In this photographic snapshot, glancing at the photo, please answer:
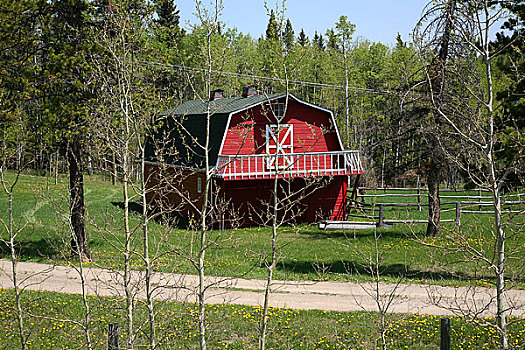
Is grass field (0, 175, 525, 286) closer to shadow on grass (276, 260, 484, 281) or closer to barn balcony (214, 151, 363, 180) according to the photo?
shadow on grass (276, 260, 484, 281)

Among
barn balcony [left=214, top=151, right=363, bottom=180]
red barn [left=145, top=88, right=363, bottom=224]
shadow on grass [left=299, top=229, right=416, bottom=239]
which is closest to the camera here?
shadow on grass [left=299, top=229, right=416, bottom=239]

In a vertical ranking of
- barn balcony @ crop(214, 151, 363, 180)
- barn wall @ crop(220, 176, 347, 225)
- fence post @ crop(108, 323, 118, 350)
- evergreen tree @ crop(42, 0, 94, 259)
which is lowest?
fence post @ crop(108, 323, 118, 350)

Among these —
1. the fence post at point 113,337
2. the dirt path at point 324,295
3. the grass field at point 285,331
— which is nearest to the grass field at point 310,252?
the dirt path at point 324,295

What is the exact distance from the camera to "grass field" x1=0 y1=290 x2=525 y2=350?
11.2 meters

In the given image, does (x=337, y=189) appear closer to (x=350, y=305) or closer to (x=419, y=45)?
(x=350, y=305)

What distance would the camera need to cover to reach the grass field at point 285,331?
36.7 ft

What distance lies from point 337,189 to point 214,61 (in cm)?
2360

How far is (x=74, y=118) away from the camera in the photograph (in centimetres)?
1809

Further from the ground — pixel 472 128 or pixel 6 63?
pixel 6 63

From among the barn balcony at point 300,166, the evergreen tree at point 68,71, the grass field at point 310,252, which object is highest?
the evergreen tree at point 68,71

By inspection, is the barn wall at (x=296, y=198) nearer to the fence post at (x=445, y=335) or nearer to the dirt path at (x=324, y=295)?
the dirt path at (x=324, y=295)

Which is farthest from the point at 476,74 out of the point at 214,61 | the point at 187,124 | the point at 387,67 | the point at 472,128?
the point at 387,67

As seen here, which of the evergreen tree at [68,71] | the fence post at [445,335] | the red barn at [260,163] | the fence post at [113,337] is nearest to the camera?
the fence post at [113,337]

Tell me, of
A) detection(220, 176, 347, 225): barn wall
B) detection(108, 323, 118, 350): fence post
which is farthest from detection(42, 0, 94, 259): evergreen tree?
detection(220, 176, 347, 225): barn wall
